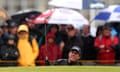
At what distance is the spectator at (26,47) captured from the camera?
12680 mm

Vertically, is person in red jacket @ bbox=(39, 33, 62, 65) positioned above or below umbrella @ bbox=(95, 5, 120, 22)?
below

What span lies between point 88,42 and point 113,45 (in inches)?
29.9

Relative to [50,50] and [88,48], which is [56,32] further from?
[88,48]

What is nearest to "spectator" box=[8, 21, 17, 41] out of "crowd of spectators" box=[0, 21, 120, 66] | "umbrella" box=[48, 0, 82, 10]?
"crowd of spectators" box=[0, 21, 120, 66]

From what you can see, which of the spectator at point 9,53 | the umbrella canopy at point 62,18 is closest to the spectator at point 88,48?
the umbrella canopy at point 62,18

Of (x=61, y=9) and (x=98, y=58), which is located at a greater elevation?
(x=61, y=9)

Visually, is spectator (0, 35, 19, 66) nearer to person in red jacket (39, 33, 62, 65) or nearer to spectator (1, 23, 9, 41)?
spectator (1, 23, 9, 41)

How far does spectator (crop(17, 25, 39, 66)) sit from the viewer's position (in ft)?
41.6

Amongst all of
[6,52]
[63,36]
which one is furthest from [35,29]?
[6,52]

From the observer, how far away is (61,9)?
14844 millimetres

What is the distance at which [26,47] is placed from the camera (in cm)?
1295

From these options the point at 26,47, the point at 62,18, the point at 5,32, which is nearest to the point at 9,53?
the point at 26,47

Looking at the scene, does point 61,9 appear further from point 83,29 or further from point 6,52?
point 6,52

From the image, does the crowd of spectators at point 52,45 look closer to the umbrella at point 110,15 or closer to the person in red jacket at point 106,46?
the person in red jacket at point 106,46
